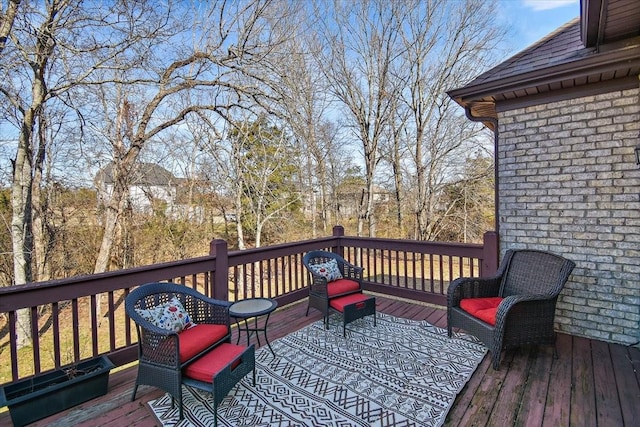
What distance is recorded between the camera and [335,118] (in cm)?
1198

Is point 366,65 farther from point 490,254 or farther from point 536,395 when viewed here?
point 536,395

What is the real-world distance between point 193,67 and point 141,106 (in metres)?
2.02

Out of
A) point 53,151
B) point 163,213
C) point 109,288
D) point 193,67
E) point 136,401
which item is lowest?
point 136,401

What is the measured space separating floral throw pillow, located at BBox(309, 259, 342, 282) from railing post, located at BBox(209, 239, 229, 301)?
1087mm

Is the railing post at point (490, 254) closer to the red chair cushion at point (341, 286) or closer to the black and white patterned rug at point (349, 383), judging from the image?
the black and white patterned rug at point (349, 383)

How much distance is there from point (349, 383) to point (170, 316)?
63.6 inches

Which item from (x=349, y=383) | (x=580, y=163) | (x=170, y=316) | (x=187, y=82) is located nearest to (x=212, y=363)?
(x=170, y=316)

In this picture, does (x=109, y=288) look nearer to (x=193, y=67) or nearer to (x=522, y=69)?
(x=522, y=69)

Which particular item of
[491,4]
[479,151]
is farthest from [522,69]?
[491,4]

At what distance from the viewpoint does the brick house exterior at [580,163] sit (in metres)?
3.20

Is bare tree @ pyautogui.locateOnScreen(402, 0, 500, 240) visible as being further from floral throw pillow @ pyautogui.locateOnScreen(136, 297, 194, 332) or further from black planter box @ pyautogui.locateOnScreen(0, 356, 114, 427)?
black planter box @ pyautogui.locateOnScreen(0, 356, 114, 427)

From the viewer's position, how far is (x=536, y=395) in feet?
8.07

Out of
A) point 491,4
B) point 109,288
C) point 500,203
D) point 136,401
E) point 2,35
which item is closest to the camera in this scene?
point 136,401

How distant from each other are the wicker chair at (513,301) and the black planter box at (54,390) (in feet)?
11.0
